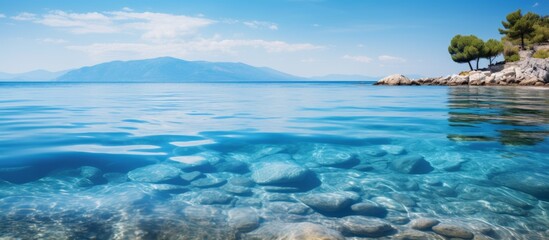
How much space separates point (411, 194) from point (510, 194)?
1759 mm

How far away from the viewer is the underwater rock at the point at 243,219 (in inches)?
197

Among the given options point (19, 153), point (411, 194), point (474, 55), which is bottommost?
A: point (411, 194)

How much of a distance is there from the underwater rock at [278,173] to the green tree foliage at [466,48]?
299ft

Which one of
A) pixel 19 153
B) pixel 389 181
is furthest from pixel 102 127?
pixel 389 181

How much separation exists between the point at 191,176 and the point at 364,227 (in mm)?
3839

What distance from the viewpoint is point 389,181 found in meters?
6.98

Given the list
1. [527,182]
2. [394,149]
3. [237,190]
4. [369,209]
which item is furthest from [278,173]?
[527,182]

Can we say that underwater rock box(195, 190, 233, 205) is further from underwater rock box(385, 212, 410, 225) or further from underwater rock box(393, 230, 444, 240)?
underwater rock box(393, 230, 444, 240)

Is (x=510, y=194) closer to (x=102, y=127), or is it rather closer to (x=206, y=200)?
(x=206, y=200)

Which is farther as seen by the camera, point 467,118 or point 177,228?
point 467,118

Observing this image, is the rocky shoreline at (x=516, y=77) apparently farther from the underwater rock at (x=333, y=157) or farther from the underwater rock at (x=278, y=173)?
the underwater rock at (x=278, y=173)

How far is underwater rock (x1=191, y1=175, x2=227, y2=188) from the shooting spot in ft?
22.4

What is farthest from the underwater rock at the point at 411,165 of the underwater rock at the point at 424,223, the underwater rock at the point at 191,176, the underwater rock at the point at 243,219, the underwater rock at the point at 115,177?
the underwater rock at the point at 115,177

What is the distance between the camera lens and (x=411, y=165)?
7871 millimetres
